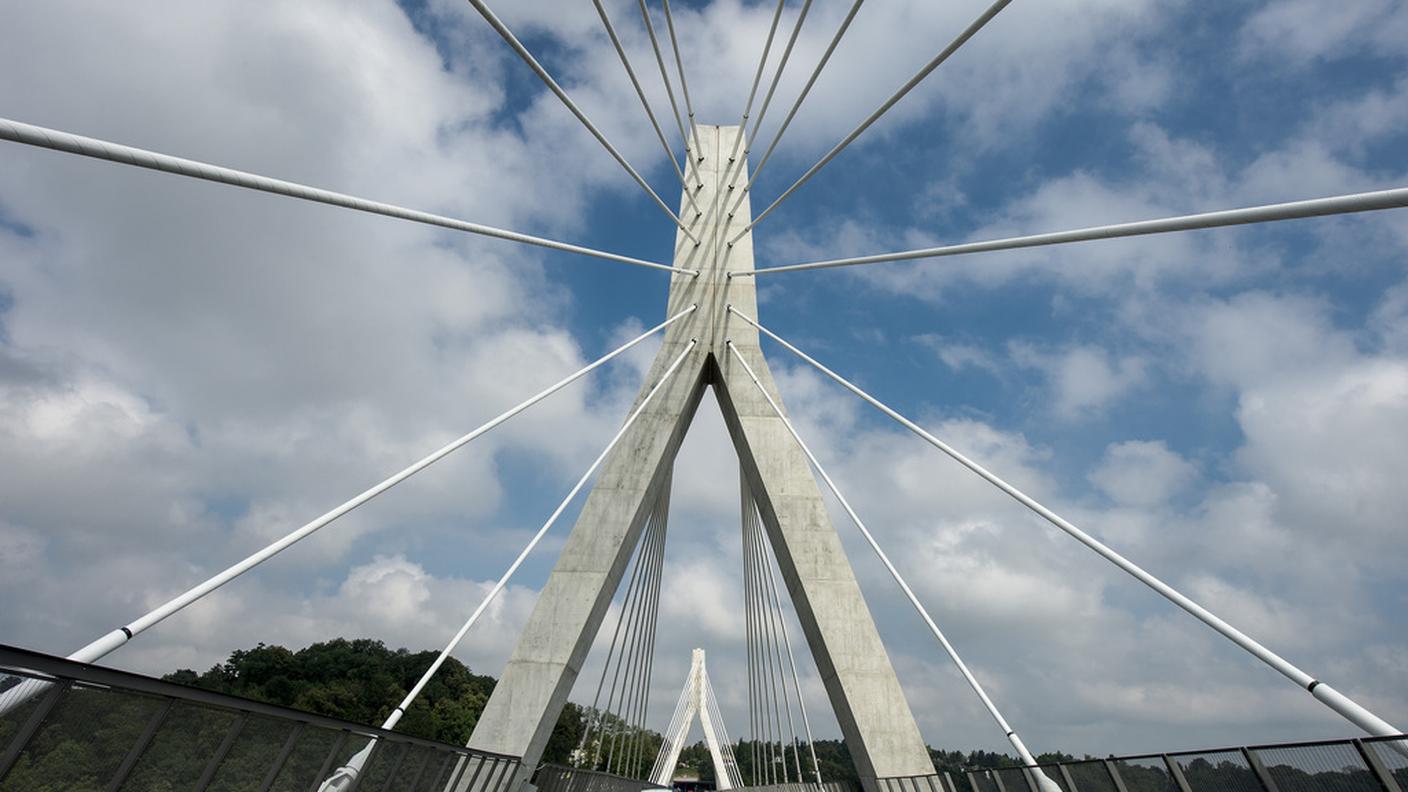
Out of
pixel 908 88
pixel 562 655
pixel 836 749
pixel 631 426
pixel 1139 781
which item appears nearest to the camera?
pixel 1139 781

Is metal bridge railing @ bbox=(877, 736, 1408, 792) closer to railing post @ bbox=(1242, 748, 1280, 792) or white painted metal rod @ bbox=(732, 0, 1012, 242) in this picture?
railing post @ bbox=(1242, 748, 1280, 792)

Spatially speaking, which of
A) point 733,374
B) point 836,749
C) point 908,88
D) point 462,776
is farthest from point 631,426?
point 836,749

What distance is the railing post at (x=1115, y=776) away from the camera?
Answer: 626 centimetres

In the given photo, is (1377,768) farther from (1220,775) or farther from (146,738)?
(146,738)

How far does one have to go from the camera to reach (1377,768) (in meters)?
4.44

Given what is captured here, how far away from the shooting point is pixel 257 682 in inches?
2504

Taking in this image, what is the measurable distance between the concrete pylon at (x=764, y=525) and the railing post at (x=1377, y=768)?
8.56 metres

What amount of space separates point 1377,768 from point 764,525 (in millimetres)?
11324

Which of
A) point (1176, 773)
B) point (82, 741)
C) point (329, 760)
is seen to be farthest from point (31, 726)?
point (1176, 773)

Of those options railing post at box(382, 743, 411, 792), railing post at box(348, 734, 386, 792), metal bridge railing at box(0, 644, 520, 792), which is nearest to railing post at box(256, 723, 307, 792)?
metal bridge railing at box(0, 644, 520, 792)

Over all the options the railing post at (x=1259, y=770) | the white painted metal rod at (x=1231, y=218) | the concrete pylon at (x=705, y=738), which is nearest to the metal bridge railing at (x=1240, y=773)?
the railing post at (x=1259, y=770)

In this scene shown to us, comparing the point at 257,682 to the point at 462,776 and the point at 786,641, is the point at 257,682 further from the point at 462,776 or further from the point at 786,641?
the point at 462,776

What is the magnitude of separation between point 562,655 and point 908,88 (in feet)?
30.6

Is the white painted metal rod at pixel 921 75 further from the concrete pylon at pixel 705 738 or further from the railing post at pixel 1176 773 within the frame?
the concrete pylon at pixel 705 738
